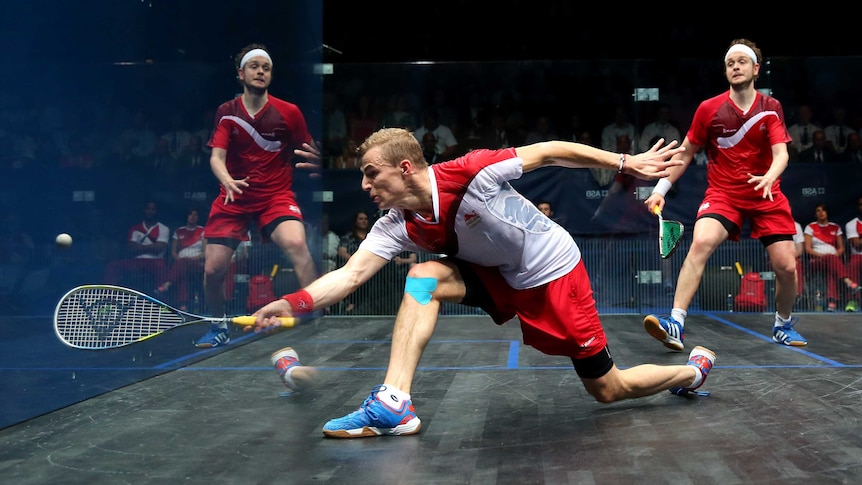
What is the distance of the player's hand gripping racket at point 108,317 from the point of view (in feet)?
7.54

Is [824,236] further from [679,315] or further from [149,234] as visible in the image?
[149,234]

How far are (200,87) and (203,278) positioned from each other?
2.90 ft

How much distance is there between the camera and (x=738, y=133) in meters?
4.14

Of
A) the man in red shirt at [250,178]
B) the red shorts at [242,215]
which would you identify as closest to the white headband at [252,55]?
the man in red shirt at [250,178]

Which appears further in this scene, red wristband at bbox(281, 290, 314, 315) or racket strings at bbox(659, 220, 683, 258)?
racket strings at bbox(659, 220, 683, 258)

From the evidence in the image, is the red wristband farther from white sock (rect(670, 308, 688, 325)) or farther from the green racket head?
white sock (rect(670, 308, 688, 325))

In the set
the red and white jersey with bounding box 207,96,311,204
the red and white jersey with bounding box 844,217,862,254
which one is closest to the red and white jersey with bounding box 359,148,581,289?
the red and white jersey with bounding box 207,96,311,204

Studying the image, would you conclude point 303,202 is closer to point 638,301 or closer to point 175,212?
point 175,212

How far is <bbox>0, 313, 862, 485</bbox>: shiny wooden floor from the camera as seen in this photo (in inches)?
73.0

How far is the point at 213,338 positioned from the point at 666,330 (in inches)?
84.7

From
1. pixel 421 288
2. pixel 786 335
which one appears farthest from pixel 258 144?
pixel 786 335

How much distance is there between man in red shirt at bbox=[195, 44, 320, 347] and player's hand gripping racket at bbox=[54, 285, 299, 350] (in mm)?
1587

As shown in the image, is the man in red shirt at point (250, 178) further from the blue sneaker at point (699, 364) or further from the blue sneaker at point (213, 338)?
the blue sneaker at point (699, 364)

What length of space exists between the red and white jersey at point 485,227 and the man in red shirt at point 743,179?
5.56 ft
